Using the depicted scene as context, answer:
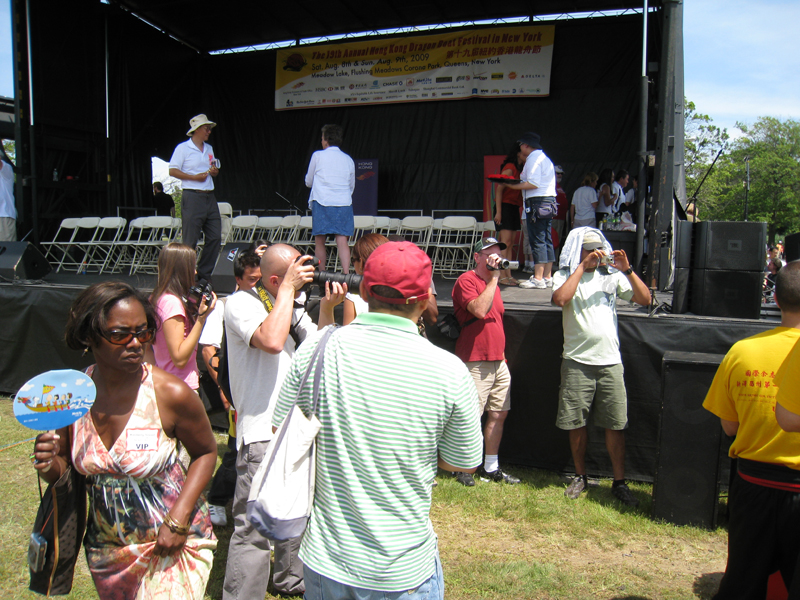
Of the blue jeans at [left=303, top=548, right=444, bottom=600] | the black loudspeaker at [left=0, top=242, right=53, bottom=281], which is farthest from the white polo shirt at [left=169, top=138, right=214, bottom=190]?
the blue jeans at [left=303, top=548, right=444, bottom=600]

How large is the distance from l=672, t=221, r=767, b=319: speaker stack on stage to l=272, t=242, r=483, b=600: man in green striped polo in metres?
3.19

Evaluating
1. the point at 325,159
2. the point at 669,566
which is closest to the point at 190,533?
the point at 669,566

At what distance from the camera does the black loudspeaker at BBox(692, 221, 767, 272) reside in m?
3.93

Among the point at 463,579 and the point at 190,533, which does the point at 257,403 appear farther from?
the point at 463,579

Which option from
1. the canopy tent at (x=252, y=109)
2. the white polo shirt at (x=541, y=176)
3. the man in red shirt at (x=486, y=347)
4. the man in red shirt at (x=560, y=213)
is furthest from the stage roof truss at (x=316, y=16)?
the man in red shirt at (x=486, y=347)

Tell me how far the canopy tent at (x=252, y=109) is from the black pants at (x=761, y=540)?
25.1 ft

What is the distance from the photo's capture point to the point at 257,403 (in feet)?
8.45

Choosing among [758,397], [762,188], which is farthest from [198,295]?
[762,188]

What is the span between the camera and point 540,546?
10.7 feet

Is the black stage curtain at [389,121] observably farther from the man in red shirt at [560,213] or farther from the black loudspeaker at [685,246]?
the black loudspeaker at [685,246]

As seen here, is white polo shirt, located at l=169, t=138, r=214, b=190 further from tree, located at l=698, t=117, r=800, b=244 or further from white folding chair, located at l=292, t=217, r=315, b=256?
tree, located at l=698, t=117, r=800, b=244

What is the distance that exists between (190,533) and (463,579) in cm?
166

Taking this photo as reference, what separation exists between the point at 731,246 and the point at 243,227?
26.6 ft

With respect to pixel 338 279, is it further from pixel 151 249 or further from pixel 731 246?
pixel 151 249
